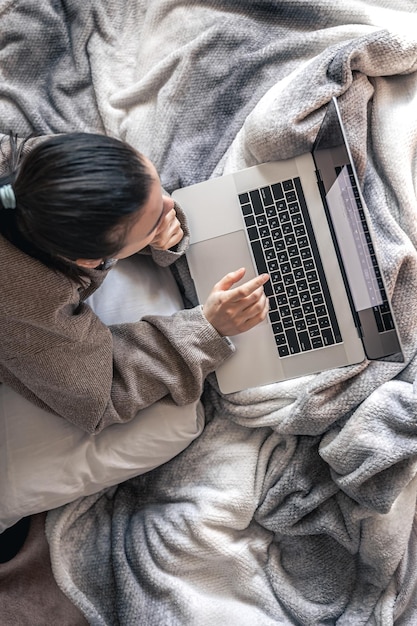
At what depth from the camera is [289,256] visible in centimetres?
98

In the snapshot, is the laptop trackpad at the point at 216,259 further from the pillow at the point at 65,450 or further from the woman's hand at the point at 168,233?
the pillow at the point at 65,450

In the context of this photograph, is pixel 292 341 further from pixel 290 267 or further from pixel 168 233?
pixel 168 233

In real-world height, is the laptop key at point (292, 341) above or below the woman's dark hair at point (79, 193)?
below

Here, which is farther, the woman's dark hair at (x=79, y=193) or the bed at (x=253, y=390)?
the bed at (x=253, y=390)

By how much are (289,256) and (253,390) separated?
0.21 meters

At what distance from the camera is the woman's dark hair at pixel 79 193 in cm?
71

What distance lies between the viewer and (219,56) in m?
1.10

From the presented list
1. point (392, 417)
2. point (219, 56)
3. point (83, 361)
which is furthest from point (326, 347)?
point (219, 56)

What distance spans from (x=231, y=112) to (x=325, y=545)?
720mm

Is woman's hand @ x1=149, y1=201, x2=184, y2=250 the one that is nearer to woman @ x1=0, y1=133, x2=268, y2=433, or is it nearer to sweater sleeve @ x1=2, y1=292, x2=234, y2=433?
woman @ x1=0, y1=133, x2=268, y2=433

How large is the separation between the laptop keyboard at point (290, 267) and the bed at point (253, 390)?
0.20ft

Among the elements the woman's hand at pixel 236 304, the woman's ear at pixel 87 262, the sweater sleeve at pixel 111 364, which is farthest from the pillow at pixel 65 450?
the woman's ear at pixel 87 262

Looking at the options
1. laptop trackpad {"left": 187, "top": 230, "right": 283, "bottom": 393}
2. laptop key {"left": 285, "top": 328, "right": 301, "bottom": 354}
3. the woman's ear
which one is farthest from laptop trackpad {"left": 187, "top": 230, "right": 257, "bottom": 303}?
the woman's ear

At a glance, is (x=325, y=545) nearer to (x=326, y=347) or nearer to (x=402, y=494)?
(x=402, y=494)
